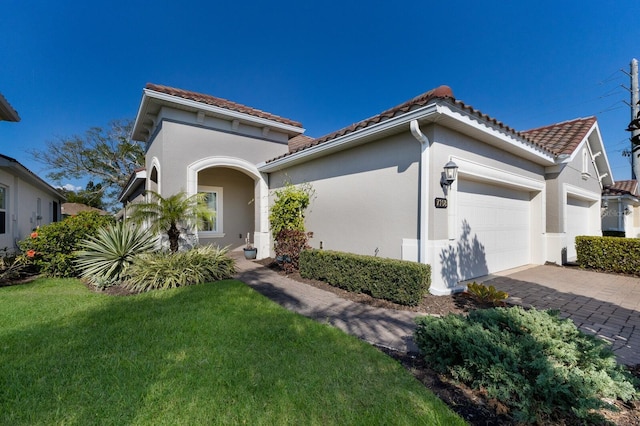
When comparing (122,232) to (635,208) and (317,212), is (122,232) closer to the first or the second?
(317,212)

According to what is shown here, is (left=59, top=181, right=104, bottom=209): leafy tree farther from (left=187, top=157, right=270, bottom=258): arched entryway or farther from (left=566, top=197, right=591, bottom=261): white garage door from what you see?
(left=566, top=197, right=591, bottom=261): white garage door

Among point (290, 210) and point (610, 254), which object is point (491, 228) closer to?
point (610, 254)

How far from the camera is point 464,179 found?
672 centimetres

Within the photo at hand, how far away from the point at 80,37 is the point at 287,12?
1017 centimetres

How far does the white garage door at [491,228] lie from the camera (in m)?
6.70

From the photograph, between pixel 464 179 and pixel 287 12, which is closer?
pixel 464 179

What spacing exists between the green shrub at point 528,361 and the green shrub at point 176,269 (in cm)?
523

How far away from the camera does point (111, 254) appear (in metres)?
6.53

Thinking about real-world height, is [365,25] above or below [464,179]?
above

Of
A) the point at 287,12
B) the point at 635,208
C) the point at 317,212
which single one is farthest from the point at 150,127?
the point at 635,208

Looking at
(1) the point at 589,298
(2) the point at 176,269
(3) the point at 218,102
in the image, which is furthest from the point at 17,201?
(1) the point at 589,298

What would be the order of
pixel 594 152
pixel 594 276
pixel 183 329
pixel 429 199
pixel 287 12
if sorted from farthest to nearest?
pixel 594 152 → pixel 287 12 → pixel 594 276 → pixel 429 199 → pixel 183 329

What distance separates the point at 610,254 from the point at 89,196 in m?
41.0

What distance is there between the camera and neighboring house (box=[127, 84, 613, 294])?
Result: 564cm
